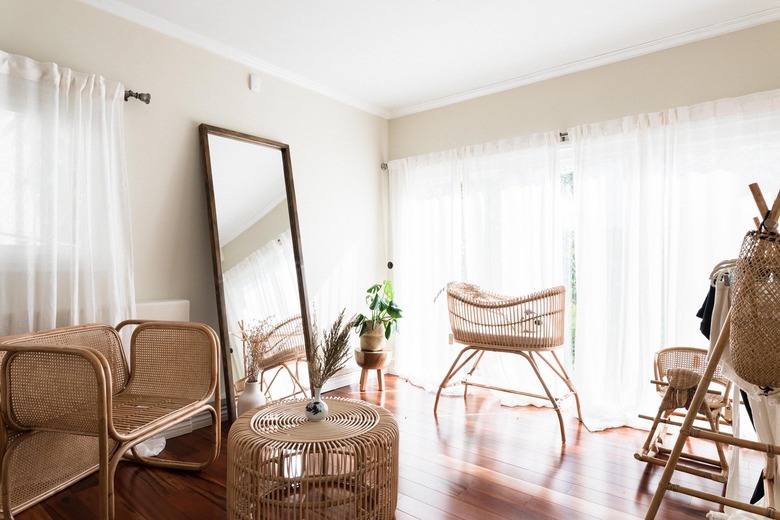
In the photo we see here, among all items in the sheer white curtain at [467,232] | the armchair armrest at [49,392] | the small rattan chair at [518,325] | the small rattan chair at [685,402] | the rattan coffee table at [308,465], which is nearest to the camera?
the rattan coffee table at [308,465]

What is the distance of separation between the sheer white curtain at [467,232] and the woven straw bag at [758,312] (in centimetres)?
177

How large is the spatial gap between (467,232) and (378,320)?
1011 millimetres

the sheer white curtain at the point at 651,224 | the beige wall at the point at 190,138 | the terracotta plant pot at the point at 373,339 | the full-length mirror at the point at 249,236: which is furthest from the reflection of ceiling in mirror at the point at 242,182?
the sheer white curtain at the point at 651,224

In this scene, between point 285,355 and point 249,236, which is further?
point 285,355

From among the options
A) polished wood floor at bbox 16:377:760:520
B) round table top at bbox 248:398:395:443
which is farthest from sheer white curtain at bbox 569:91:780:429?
round table top at bbox 248:398:395:443

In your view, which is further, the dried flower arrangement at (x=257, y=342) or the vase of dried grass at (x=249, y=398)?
the dried flower arrangement at (x=257, y=342)

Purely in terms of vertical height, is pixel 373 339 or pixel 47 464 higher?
pixel 373 339

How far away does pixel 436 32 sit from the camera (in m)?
2.87

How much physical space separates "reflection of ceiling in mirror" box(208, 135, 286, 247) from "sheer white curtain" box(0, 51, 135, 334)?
0.59 meters

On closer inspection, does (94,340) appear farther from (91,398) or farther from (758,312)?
(758,312)

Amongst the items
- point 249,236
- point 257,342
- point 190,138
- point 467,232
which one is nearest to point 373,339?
point 257,342

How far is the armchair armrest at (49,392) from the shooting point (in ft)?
5.72

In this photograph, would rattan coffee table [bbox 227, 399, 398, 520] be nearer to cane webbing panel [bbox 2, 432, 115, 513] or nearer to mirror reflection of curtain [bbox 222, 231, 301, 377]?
cane webbing panel [bbox 2, 432, 115, 513]

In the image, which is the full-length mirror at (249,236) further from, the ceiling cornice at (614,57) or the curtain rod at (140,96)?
the ceiling cornice at (614,57)
